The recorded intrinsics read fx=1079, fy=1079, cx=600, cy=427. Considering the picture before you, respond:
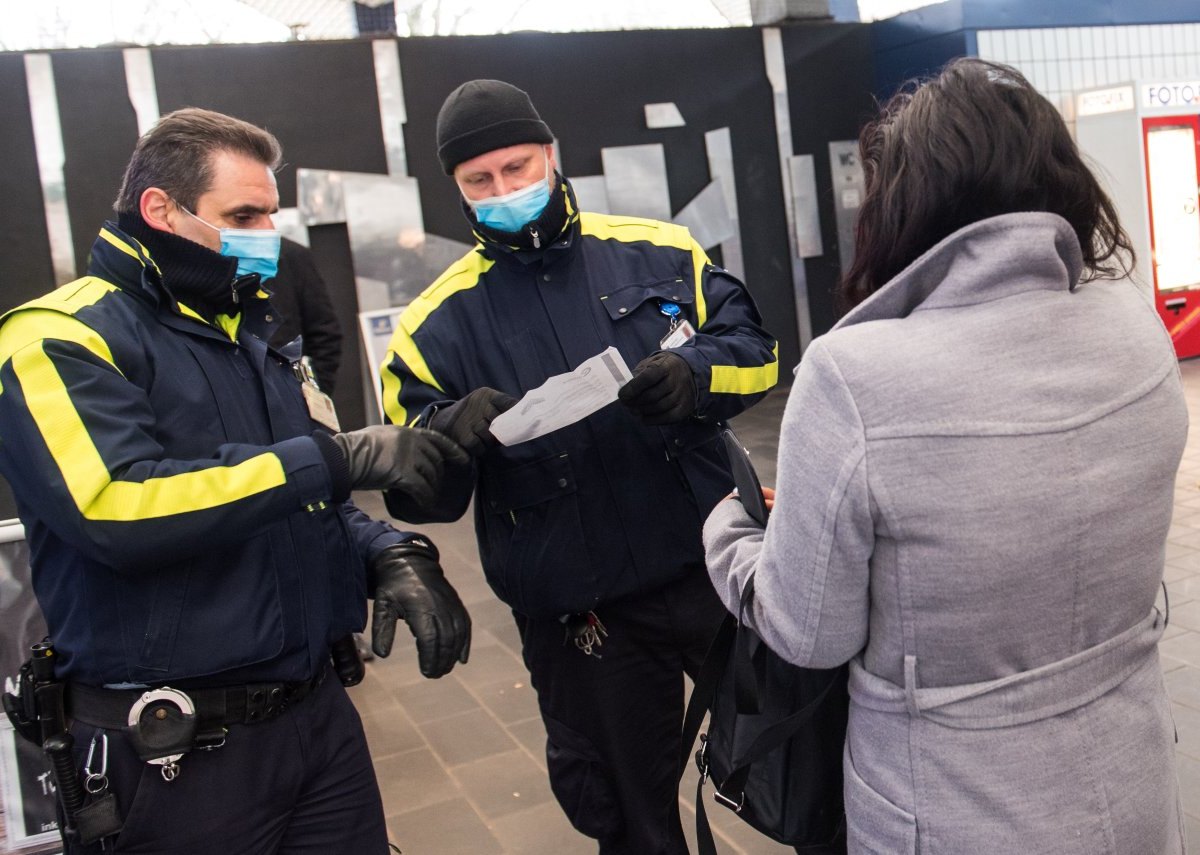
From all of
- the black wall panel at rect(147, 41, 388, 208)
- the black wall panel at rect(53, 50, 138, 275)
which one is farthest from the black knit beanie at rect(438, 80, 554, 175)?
the black wall panel at rect(53, 50, 138, 275)

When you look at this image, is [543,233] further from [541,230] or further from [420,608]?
[420,608]

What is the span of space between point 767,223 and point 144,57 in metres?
4.75

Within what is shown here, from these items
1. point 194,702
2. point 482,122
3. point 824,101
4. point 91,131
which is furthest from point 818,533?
point 824,101

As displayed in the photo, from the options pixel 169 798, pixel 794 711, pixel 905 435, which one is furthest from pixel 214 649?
pixel 905 435

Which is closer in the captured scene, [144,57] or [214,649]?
[214,649]

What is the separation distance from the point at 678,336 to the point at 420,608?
792mm

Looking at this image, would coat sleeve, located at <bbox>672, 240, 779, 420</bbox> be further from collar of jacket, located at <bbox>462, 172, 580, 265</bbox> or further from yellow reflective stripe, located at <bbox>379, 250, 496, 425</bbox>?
yellow reflective stripe, located at <bbox>379, 250, 496, 425</bbox>

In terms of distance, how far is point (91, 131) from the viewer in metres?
6.85

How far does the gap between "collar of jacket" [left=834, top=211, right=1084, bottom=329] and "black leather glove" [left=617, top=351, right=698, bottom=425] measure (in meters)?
0.77

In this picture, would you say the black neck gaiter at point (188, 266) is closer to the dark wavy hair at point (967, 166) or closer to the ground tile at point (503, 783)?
the dark wavy hair at point (967, 166)

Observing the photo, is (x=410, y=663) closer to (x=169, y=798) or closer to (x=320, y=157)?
(x=169, y=798)

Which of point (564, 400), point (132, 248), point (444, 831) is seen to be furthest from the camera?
point (444, 831)

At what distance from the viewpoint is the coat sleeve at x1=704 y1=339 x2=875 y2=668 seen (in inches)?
48.6

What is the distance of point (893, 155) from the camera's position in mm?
1368
